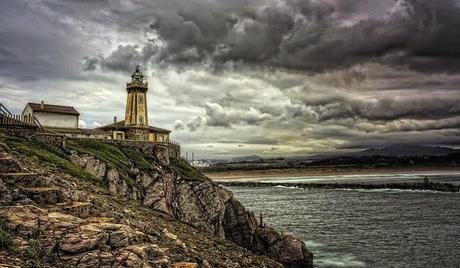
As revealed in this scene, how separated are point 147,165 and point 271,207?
5166cm

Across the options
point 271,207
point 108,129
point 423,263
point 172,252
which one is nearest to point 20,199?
point 172,252

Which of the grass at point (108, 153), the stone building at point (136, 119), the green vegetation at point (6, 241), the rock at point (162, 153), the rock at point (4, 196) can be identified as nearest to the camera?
the green vegetation at point (6, 241)

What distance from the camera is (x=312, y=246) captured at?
56.0 metres

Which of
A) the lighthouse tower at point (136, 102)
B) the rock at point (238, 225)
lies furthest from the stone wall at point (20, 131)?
the lighthouse tower at point (136, 102)

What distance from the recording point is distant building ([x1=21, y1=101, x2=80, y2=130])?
2692 inches

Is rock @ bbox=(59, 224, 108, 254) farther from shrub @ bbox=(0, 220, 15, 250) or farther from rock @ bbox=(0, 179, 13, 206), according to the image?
rock @ bbox=(0, 179, 13, 206)

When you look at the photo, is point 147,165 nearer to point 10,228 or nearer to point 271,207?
point 10,228

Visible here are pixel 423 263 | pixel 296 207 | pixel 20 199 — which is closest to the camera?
pixel 20 199

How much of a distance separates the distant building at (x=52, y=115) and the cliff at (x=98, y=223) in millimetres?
19713

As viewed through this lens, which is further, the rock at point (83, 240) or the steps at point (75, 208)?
the steps at point (75, 208)

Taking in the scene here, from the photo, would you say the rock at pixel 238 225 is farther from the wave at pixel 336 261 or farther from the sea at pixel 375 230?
the wave at pixel 336 261

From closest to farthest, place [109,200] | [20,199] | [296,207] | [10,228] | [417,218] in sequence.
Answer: [10,228], [20,199], [109,200], [417,218], [296,207]

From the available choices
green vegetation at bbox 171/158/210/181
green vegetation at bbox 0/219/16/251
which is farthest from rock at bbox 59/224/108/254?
green vegetation at bbox 171/158/210/181

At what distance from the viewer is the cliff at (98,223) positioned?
17938 mm
